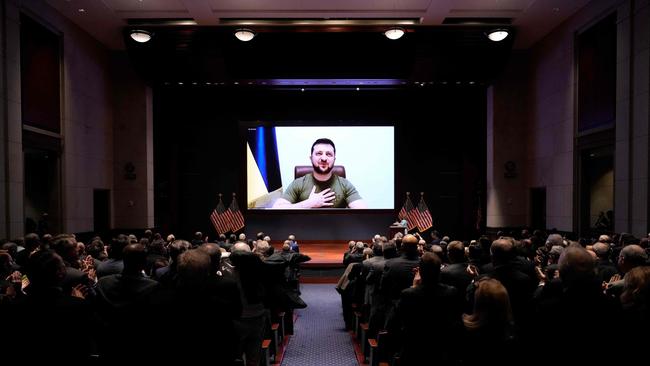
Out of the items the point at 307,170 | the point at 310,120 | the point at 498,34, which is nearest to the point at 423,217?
the point at 307,170

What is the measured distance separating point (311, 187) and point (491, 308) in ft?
34.4

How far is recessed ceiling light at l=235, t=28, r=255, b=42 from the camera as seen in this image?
9.45m

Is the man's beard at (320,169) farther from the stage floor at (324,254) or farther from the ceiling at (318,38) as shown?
the ceiling at (318,38)

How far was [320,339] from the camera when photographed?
550 centimetres

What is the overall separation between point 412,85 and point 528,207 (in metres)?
4.33

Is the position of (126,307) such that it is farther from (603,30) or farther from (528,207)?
(528,207)

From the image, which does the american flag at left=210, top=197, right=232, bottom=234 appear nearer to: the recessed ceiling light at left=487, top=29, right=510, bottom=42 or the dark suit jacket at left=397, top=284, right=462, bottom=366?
the recessed ceiling light at left=487, top=29, right=510, bottom=42

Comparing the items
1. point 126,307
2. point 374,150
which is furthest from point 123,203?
point 126,307

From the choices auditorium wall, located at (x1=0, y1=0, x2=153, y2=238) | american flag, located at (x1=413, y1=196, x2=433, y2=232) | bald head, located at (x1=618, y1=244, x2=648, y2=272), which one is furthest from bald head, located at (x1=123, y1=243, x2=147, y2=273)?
american flag, located at (x1=413, y1=196, x2=433, y2=232)

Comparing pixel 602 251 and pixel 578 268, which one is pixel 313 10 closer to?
pixel 602 251

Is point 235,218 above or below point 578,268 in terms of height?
below

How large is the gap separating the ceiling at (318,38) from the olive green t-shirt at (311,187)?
9.21 ft

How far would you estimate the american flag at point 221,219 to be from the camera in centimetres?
1192

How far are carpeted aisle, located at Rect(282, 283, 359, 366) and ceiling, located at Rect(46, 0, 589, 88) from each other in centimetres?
581
